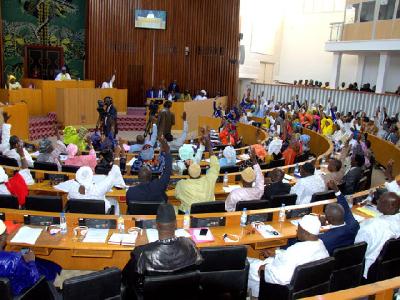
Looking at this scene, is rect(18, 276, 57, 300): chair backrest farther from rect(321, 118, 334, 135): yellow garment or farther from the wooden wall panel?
the wooden wall panel

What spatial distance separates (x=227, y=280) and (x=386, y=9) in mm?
17087

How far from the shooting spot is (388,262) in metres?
4.14

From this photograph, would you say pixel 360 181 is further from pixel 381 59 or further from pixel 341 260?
pixel 381 59

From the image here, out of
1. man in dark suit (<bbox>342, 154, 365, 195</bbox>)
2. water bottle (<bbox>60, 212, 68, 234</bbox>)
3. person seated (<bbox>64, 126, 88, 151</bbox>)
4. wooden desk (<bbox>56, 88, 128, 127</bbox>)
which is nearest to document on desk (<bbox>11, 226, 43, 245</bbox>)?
water bottle (<bbox>60, 212, 68, 234</bbox>)

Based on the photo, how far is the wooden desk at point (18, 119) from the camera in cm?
1159

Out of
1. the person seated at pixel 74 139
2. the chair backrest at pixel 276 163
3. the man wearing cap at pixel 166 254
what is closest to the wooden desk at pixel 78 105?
the person seated at pixel 74 139

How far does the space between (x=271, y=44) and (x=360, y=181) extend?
689 inches

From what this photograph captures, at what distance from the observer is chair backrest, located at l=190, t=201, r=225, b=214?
195 inches

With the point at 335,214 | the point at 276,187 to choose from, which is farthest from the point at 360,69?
the point at 335,214

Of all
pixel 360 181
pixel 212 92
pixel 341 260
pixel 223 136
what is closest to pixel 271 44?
pixel 212 92

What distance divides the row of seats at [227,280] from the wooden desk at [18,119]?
9.24m

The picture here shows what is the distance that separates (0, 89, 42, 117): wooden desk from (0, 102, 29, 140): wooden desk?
103 centimetres

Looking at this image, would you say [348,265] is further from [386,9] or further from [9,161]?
[386,9]

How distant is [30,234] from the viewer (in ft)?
14.2
